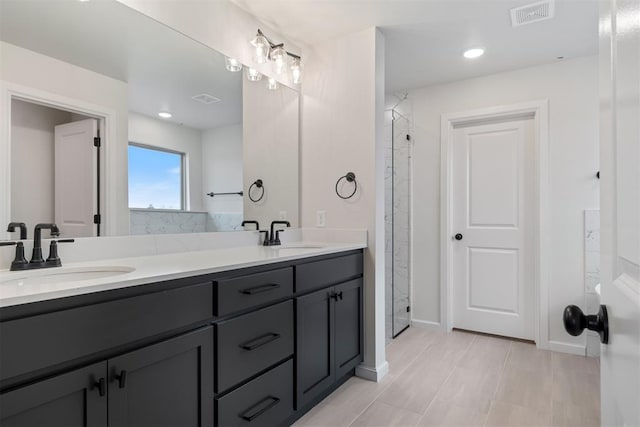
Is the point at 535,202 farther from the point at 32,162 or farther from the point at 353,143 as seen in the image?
the point at 32,162

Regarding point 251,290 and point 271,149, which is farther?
point 271,149

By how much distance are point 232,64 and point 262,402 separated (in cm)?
192

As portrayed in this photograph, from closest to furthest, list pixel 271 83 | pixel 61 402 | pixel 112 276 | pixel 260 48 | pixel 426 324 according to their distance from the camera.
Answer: pixel 61 402 → pixel 112 276 → pixel 260 48 → pixel 271 83 → pixel 426 324

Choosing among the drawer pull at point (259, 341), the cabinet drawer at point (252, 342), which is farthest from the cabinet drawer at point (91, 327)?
the drawer pull at point (259, 341)

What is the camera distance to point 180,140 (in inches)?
80.0

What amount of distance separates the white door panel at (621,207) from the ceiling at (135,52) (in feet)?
6.11

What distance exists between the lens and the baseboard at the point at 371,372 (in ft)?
7.82

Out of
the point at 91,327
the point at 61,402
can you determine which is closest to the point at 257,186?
the point at 91,327

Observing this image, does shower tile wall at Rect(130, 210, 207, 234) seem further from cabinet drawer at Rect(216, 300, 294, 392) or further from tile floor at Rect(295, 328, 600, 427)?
tile floor at Rect(295, 328, 600, 427)

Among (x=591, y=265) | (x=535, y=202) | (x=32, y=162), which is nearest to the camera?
(x=32, y=162)

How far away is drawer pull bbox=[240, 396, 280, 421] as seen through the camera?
1.51 meters

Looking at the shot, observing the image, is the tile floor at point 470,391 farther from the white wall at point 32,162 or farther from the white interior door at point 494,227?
the white wall at point 32,162

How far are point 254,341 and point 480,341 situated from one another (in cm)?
240

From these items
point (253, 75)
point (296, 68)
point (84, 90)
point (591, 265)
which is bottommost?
point (591, 265)
